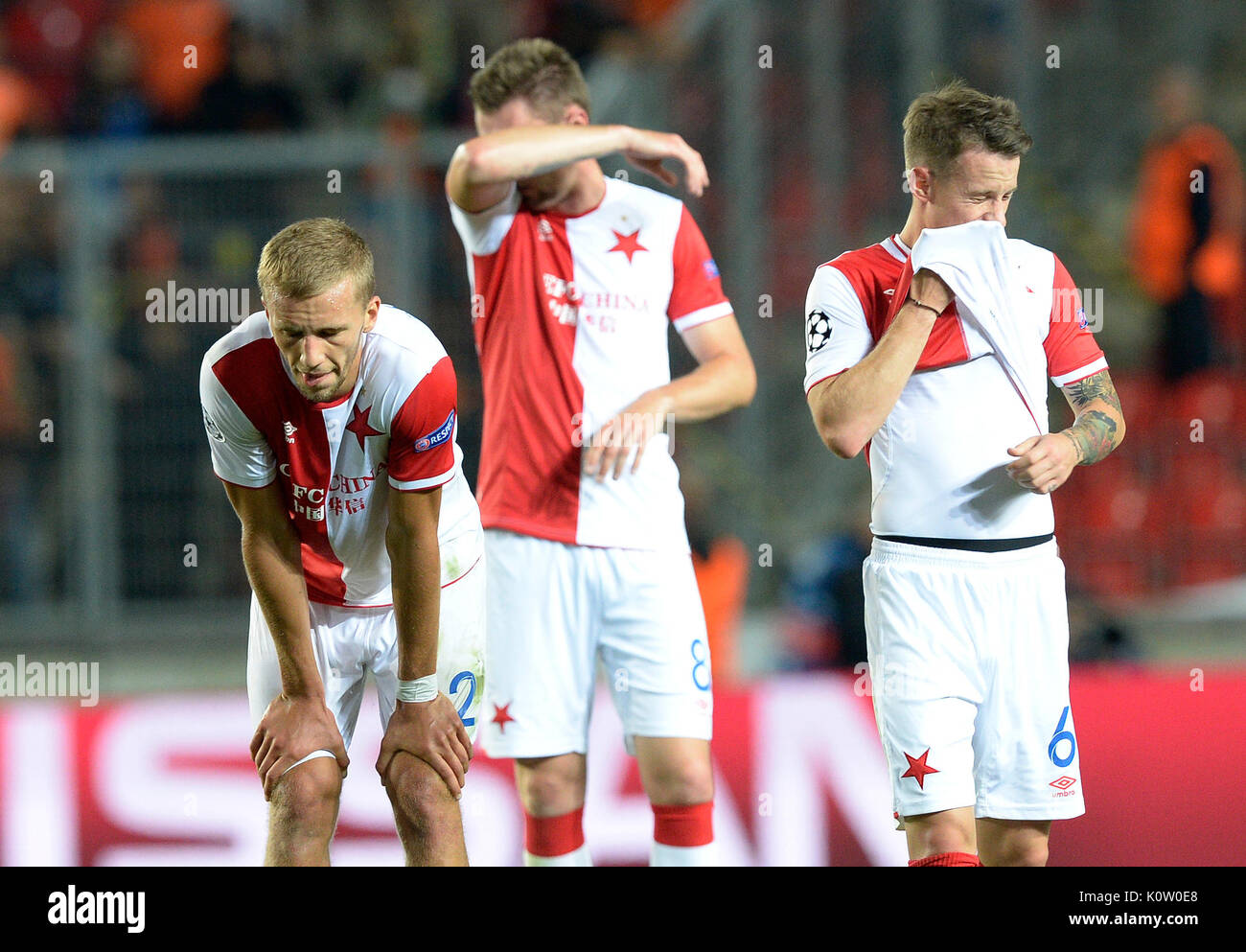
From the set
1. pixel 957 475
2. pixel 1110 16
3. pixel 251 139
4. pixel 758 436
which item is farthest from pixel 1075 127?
pixel 957 475

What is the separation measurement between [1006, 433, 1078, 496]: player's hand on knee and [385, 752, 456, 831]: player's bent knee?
1396mm

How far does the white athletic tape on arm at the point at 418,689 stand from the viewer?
318 cm

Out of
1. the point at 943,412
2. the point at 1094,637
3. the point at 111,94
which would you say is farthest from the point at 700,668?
the point at 111,94

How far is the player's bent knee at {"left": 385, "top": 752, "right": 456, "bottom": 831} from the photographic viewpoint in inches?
125

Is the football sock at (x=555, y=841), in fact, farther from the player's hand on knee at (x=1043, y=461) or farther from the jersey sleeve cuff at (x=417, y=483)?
the player's hand on knee at (x=1043, y=461)

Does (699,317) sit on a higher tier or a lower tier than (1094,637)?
higher

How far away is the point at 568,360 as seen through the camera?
354 cm

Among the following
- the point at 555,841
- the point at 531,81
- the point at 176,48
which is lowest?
the point at 555,841

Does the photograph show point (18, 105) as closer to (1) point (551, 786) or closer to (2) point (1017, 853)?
(1) point (551, 786)

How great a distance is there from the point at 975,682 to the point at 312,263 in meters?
1.57

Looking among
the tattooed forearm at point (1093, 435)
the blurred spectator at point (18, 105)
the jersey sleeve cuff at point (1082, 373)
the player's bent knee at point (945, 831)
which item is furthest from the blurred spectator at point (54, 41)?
the player's bent knee at point (945, 831)

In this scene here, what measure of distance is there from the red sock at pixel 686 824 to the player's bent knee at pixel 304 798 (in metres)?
0.83
